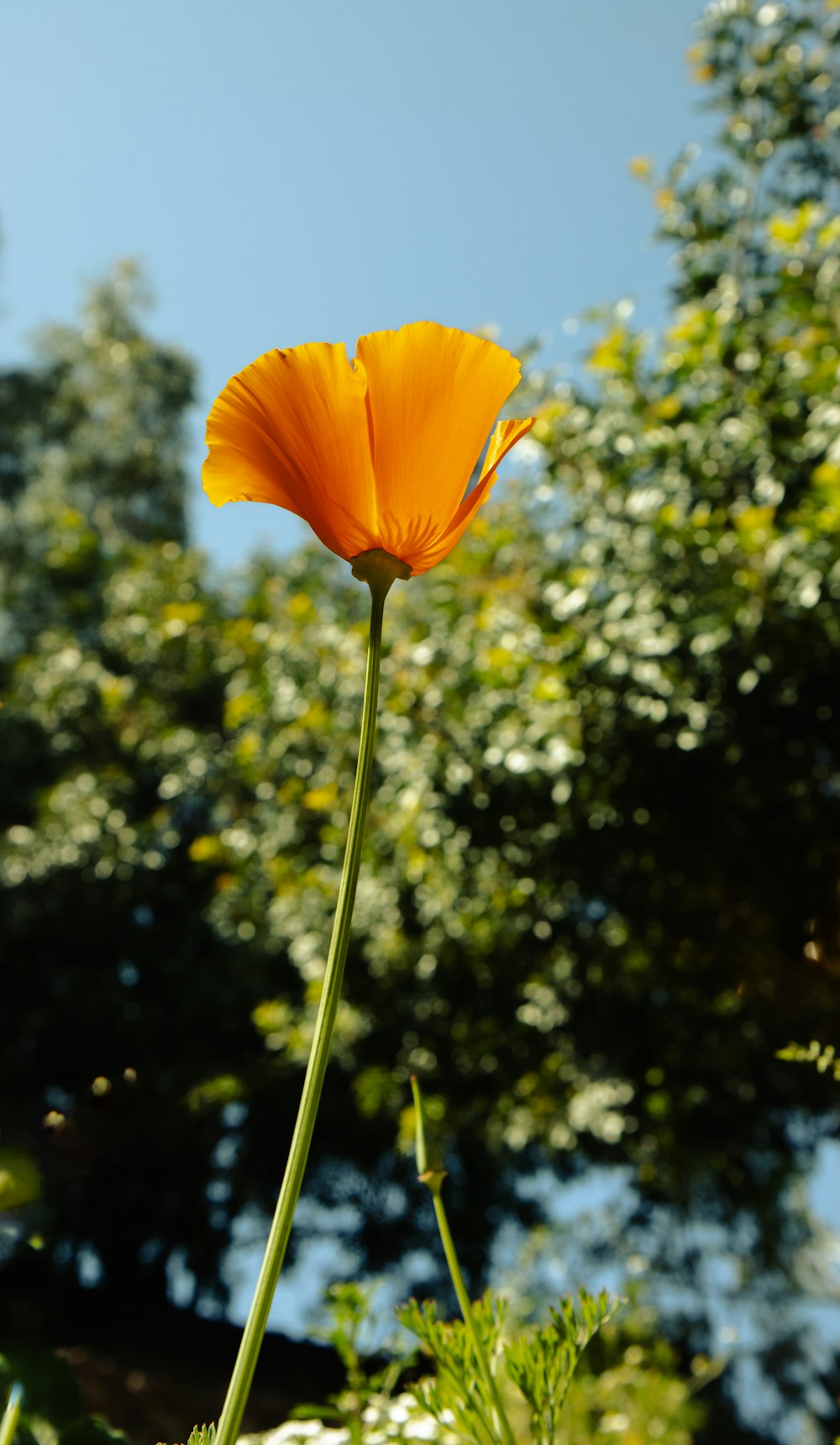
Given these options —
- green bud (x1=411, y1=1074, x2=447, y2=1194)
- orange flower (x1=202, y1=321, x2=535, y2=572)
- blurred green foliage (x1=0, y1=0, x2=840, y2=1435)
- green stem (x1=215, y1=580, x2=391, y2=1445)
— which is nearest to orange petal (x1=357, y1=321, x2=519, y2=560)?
orange flower (x1=202, y1=321, x2=535, y2=572)

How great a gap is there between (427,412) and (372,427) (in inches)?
1.2

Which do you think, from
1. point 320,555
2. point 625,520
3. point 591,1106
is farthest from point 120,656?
point 625,520

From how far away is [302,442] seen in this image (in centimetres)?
55

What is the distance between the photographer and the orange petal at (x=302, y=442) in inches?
21.2

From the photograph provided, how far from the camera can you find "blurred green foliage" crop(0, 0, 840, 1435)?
2.78 metres

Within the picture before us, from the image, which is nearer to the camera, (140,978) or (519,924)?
(519,924)

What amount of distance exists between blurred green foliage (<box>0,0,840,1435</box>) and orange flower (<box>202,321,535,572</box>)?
19.7 inches

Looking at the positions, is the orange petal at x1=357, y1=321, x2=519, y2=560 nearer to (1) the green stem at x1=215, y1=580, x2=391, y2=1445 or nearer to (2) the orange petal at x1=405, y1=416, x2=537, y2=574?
(2) the orange petal at x1=405, y1=416, x2=537, y2=574

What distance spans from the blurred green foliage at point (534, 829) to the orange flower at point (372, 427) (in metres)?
0.50

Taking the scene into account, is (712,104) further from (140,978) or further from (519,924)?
(140,978)

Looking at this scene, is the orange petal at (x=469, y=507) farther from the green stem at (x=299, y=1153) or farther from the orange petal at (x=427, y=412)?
the green stem at (x=299, y=1153)

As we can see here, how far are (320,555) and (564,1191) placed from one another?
13.4 ft

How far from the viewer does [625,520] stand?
3.13 metres

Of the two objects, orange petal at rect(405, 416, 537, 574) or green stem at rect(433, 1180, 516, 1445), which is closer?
orange petal at rect(405, 416, 537, 574)
